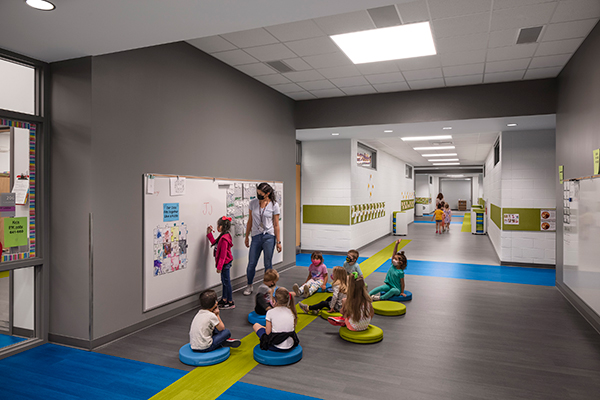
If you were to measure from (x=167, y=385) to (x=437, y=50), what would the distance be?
4617mm

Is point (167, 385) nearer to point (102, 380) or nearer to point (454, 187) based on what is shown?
point (102, 380)

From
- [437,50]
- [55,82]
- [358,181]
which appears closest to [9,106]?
[55,82]

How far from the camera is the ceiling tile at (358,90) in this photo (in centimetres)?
656

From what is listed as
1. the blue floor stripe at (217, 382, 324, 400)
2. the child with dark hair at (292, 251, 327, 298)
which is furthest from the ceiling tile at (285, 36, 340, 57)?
the blue floor stripe at (217, 382, 324, 400)

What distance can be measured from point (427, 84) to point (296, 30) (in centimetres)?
299

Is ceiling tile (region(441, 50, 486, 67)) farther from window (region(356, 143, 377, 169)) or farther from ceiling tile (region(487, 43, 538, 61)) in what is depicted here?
window (region(356, 143, 377, 169))

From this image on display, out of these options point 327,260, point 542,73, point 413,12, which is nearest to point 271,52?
point 413,12

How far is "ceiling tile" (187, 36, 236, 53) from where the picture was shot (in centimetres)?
450

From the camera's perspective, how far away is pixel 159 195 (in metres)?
4.20

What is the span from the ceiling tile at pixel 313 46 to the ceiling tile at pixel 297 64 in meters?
0.23

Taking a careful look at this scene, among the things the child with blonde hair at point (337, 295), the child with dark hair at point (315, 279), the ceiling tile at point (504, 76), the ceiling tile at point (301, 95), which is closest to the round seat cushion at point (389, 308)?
the child with blonde hair at point (337, 295)

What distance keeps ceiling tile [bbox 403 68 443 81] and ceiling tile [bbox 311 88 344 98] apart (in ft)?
4.29

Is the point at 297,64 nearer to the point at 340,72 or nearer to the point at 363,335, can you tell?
the point at 340,72

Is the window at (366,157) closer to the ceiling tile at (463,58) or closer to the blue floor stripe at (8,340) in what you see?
the ceiling tile at (463,58)
